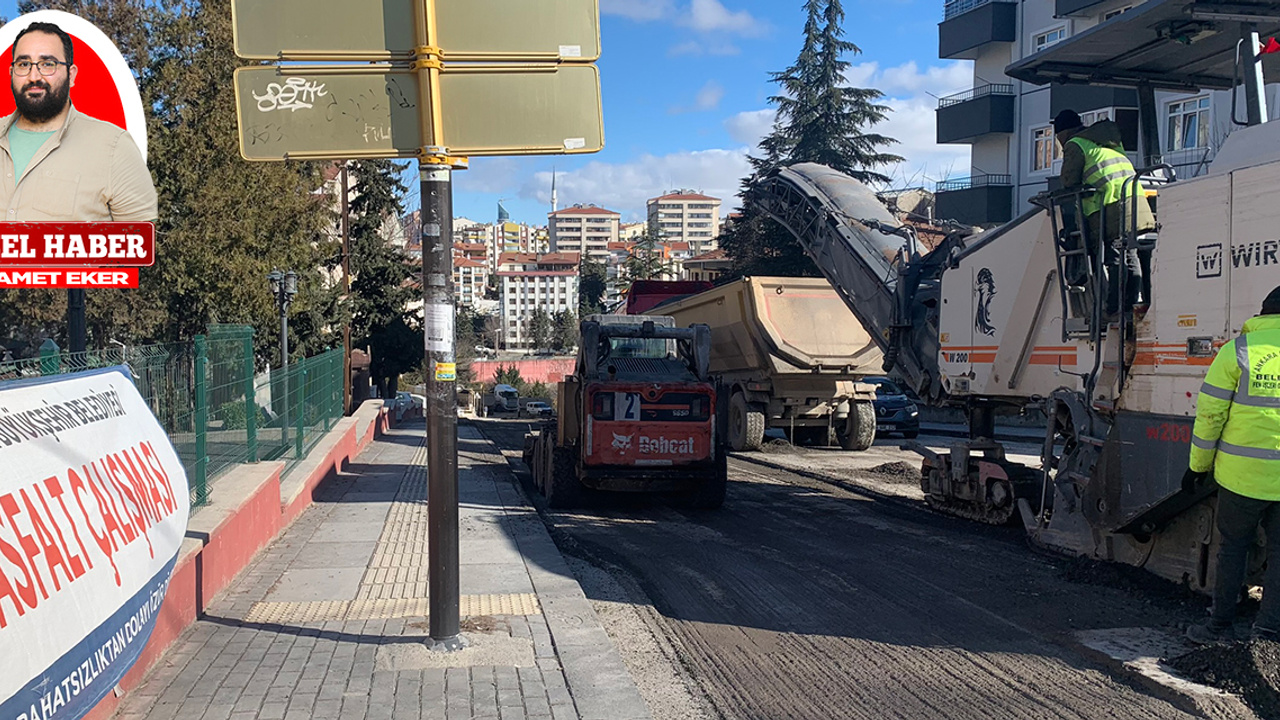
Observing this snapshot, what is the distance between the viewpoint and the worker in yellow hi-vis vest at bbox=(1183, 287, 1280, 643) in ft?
18.2

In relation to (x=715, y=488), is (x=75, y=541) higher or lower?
higher

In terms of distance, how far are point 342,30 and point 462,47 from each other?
653 mm

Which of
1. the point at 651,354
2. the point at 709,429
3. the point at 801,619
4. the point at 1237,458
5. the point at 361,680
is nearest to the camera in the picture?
the point at 361,680

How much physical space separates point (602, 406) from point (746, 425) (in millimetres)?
7423

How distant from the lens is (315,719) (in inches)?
187

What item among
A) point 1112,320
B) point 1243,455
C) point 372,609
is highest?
point 1112,320

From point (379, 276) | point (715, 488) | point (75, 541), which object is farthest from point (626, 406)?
point (379, 276)

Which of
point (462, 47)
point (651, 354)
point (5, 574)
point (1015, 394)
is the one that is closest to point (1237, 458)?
point (1015, 394)

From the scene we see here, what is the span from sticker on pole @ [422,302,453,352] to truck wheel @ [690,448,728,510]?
6.35 metres

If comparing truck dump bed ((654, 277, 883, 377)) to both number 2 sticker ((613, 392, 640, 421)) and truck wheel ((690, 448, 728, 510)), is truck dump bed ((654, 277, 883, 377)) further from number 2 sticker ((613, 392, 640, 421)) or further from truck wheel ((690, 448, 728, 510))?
number 2 sticker ((613, 392, 640, 421))

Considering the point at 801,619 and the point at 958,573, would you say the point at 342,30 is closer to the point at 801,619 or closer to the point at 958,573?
the point at 801,619

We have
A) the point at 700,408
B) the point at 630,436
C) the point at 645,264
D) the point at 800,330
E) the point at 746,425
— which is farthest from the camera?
the point at 645,264

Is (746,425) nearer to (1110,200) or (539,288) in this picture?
(1110,200)

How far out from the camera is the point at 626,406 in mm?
11438
